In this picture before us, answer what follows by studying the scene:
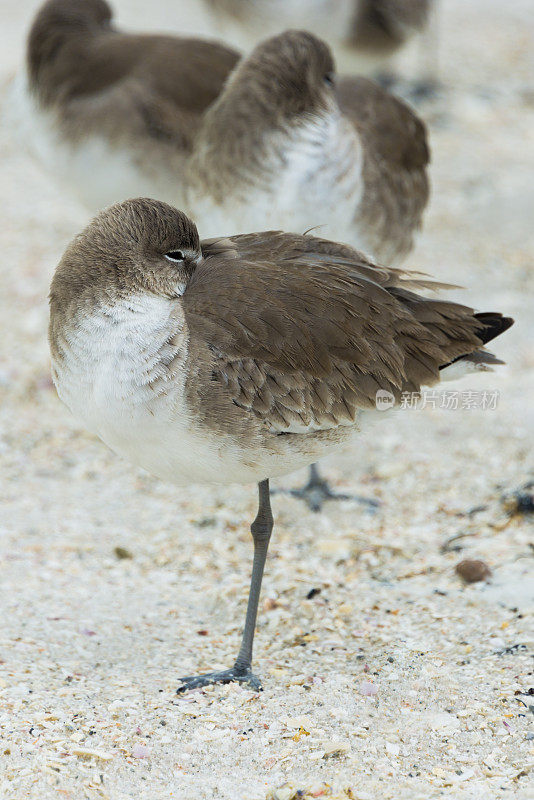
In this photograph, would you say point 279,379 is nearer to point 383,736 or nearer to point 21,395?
point 383,736

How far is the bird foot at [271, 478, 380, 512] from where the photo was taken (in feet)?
17.6

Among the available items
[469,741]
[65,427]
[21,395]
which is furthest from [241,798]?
[21,395]

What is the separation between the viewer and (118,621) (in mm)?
4273

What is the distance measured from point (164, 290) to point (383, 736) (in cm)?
→ 154

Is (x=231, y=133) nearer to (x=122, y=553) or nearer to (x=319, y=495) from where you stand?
(x=319, y=495)

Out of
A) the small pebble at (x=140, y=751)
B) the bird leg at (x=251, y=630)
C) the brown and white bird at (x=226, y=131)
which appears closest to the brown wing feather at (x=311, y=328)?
the bird leg at (x=251, y=630)

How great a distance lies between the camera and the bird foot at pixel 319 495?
17.6 feet

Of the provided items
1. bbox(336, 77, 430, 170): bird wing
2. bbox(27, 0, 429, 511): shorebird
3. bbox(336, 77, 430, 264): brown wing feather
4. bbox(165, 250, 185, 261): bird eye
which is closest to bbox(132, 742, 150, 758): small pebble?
bbox(165, 250, 185, 261): bird eye

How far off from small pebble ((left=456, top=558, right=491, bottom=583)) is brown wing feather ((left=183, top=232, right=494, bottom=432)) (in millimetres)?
925

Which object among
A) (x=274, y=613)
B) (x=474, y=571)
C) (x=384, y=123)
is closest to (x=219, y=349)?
(x=274, y=613)

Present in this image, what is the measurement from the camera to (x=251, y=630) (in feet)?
12.7

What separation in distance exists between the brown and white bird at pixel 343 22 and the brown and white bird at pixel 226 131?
1744 mm

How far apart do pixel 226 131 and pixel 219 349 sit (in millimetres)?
2154

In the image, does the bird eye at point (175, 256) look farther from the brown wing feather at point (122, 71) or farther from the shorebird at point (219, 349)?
the brown wing feather at point (122, 71)
